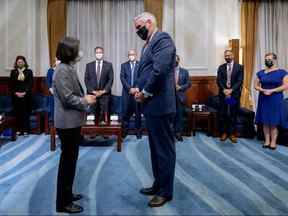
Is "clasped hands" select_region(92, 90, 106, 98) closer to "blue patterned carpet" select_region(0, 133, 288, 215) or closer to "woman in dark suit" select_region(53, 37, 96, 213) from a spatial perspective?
"blue patterned carpet" select_region(0, 133, 288, 215)

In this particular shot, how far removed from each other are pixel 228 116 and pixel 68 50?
438cm

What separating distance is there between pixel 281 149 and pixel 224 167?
166 centimetres

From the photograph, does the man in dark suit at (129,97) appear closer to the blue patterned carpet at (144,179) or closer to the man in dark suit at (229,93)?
the blue patterned carpet at (144,179)

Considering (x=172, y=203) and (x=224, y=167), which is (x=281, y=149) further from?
(x=172, y=203)

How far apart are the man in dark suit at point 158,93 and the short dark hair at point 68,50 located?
2.04ft

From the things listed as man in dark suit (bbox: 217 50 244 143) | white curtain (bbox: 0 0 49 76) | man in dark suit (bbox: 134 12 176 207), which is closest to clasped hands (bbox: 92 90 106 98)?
man in dark suit (bbox: 217 50 244 143)

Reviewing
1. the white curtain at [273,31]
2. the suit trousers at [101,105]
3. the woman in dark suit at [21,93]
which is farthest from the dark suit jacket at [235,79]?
the woman in dark suit at [21,93]

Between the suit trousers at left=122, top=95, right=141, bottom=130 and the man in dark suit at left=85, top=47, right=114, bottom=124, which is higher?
the man in dark suit at left=85, top=47, right=114, bottom=124

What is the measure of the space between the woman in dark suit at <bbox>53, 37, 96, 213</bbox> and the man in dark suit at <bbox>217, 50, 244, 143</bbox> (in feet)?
13.3

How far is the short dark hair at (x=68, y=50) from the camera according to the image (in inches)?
131

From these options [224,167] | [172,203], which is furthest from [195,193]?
[224,167]

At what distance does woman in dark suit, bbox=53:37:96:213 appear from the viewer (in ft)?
10.7

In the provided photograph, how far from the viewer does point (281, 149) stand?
6.39 meters

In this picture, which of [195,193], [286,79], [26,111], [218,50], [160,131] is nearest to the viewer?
[160,131]
